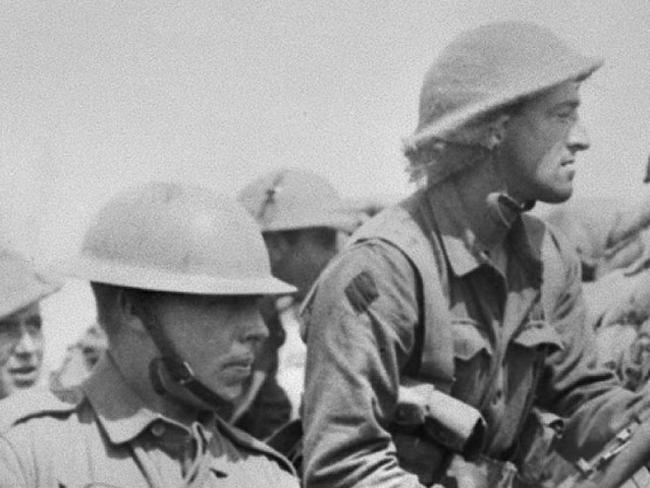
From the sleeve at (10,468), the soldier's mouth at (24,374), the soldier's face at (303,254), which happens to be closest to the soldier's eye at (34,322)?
the soldier's mouth at (24,374)

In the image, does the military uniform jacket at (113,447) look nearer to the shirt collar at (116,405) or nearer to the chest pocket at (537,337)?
the shirt collar at (116,405)

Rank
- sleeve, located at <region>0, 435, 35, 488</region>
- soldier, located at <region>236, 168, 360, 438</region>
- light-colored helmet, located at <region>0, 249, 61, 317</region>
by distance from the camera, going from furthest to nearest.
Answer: soldier, located at <region>236, 168, 360, 438</region>
light-colored helmet, located at <region>0, 249, 61, 317</region>
sleeve, located at <region>0, 435, 35, 488</region>

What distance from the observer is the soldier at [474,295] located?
1049 centimetres

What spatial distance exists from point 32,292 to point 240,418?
1.16 m

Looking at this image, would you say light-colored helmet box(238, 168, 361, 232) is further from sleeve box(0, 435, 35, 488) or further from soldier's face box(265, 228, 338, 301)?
sleeve box(0, 435, 35, 488)

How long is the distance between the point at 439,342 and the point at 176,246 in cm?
128

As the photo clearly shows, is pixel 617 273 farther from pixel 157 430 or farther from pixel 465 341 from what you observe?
pixel 157 430

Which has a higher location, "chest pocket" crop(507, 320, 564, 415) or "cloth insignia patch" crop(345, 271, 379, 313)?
"cloth insignia patch" crop(345, 271, 379, 313)

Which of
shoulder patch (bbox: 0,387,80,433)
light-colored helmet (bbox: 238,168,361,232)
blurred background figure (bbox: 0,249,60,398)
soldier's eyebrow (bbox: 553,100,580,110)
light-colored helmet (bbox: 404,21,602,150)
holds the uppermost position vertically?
light-colored helmet (bbox: 404,21,602,150)

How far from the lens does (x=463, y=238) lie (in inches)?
429

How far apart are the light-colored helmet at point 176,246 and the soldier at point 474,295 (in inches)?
29.7

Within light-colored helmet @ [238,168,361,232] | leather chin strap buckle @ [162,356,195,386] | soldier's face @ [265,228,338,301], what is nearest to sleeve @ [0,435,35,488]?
leather chin strap buckle @ [162,356,195,386]

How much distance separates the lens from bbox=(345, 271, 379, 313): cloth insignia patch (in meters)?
10.5

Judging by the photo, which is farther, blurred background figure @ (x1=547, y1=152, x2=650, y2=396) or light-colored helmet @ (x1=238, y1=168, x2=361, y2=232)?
light-colored helmet @ (x1=238, y1=168, x2=361, y2=232)
